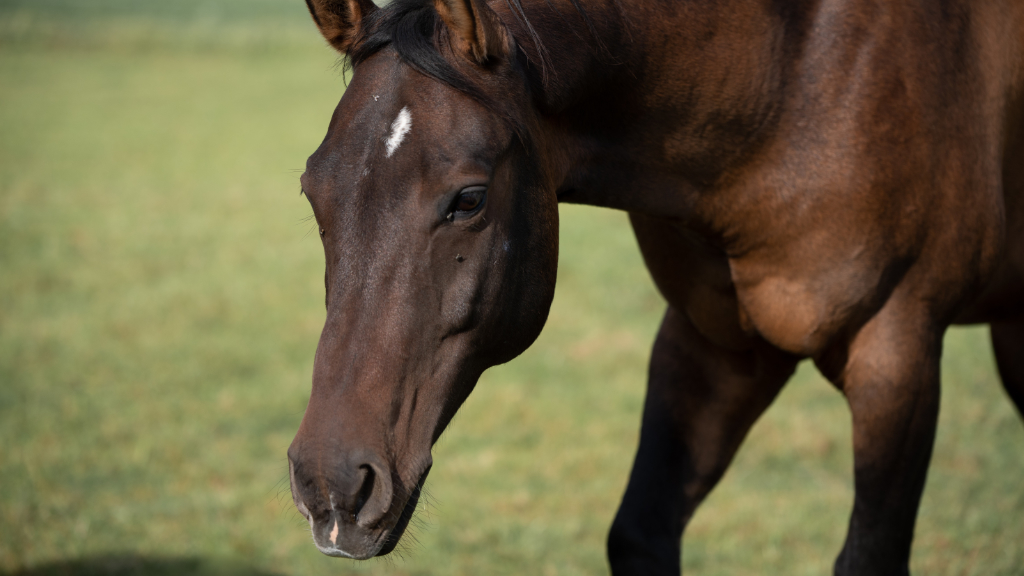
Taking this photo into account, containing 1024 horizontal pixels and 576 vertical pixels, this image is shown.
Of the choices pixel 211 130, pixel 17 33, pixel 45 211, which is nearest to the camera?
pixel 45 211

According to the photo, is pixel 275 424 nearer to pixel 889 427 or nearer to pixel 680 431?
pixel 680 431

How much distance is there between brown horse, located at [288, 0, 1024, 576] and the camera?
1676 mm

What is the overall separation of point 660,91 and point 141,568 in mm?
3096

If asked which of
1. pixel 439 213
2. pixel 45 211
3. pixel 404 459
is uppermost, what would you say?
A: pixel 439 213

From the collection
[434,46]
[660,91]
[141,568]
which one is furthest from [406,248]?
[141,568]

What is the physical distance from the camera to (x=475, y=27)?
5.60ft

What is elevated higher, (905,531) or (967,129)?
(967,129)

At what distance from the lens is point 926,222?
2225mm

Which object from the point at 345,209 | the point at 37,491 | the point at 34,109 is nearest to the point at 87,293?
the point at 37,491

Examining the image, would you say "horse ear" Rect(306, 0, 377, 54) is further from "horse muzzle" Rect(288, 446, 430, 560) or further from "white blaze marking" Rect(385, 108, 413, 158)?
"horse muzzle" Rect(288, 446, 430, 560)

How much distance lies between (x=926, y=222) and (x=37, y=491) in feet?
14.2

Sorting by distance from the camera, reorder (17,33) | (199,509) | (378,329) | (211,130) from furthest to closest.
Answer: (17,33), (211,130), (199,509), (378,329)

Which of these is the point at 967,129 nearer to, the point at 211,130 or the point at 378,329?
the point at 378,329

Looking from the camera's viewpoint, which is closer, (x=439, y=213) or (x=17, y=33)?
(x=439, y=213)
